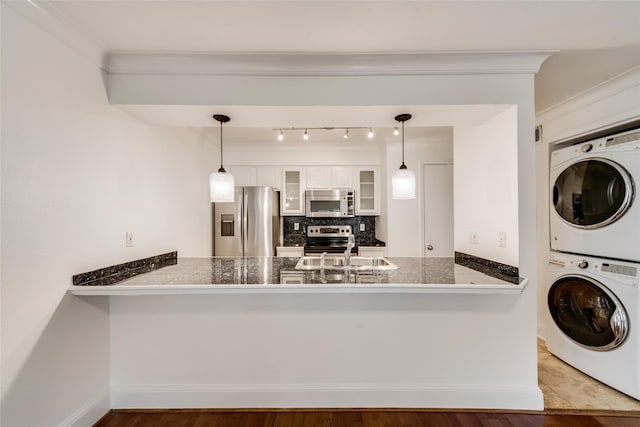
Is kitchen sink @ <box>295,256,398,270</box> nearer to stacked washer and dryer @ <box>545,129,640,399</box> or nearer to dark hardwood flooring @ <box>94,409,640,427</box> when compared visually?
dark hardwood flooring @ <box>94,409,640,427</box>

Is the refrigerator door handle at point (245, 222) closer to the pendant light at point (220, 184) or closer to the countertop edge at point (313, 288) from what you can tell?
the pendant light at point (220, 184)

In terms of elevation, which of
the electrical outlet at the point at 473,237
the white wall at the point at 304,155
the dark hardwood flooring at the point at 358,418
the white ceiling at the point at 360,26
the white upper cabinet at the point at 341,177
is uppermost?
the white ceiling at the point at 360,26

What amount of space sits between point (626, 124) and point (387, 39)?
2016 mm

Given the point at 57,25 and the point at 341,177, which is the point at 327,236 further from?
the point at 57,25

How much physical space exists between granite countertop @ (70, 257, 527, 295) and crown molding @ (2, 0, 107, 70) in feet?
4.35

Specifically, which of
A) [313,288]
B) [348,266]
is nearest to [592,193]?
[348,266]

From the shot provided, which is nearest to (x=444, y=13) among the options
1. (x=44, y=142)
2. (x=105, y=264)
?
(x=44, y=142)

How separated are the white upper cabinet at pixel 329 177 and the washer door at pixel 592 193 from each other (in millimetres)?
2396

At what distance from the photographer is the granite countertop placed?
154 cm

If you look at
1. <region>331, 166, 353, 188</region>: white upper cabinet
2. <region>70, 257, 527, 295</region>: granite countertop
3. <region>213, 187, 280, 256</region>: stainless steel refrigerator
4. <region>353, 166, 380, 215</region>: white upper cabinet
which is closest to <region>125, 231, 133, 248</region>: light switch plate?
<region>70, 257, 527, 295</region>: granite countertop

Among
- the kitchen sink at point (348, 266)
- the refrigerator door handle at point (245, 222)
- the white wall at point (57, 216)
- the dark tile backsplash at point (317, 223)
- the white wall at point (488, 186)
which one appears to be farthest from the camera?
the dark tile backsplash at point (317, 223)

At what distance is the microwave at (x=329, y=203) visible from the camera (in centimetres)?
402

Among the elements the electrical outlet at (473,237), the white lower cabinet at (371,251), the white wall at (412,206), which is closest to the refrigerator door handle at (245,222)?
the white lower cabinet at (371,251)

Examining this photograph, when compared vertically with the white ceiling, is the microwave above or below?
below
